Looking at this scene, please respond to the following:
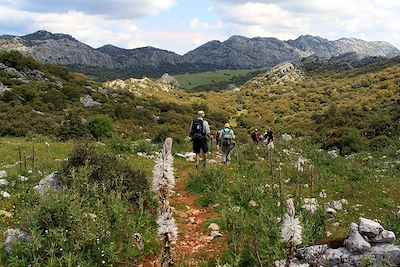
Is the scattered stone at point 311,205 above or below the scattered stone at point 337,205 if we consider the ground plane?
above

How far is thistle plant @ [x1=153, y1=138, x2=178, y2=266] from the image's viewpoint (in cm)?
417

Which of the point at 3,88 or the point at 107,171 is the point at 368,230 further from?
the point at 3,88

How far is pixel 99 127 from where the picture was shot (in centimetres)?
2570

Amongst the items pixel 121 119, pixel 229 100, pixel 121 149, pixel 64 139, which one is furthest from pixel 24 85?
pixel 229 100

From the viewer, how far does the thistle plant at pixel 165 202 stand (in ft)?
13.7

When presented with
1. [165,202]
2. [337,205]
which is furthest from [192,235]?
[165,202]

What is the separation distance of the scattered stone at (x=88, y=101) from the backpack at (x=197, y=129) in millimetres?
32233

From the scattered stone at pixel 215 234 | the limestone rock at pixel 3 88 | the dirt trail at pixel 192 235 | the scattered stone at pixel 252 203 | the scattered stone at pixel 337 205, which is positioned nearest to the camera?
the dirt trail at pixel 192 235

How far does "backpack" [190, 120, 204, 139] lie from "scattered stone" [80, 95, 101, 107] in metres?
32.2

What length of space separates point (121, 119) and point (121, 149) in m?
23.6

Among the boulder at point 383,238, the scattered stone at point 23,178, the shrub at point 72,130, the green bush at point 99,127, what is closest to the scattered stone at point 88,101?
the green bush at point 99,127

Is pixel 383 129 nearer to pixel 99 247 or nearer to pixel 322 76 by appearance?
pixel 99 247

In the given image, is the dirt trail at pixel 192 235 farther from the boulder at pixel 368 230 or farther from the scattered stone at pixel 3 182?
the scattered stone at pixel 3 182

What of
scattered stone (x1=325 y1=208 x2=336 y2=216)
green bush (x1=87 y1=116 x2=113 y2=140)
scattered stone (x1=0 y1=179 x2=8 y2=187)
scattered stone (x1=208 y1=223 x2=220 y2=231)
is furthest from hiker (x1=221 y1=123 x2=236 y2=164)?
green bush (x1=87 y1=116 x2=113 y2=140)
